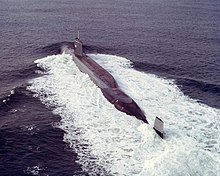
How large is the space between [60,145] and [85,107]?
30.9 feet

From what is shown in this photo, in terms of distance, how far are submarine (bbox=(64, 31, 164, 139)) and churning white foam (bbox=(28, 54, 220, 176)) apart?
2.62 feet

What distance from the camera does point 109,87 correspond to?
165ft

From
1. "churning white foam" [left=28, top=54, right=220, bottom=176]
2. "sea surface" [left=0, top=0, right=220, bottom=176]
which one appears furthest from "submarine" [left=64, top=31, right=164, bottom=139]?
"sea surface" [left=0, top=0, right=220, bottom=176]

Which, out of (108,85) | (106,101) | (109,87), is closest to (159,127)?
(106,101)

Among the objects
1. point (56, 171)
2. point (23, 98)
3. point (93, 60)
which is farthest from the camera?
point (93, 60)

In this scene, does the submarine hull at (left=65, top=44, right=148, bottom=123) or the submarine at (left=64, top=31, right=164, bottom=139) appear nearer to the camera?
the submarine at (left=64, top=31, right=164, bottom=139)

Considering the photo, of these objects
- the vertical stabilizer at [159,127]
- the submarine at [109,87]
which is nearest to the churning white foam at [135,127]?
the vertical stabilizer at [159,127]

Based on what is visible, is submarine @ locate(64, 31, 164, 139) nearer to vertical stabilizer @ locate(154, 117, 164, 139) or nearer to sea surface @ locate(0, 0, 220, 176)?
vertical stabilizer @ locate(154, 117, 164, 139)

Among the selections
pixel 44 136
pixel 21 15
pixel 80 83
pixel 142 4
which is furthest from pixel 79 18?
pixel 44 136

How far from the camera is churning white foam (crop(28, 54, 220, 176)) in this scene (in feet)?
104

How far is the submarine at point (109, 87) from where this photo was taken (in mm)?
41719

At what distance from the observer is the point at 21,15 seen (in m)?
102

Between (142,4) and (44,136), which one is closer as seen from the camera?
(44,136)

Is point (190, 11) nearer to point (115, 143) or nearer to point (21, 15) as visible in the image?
point (21, 15)
